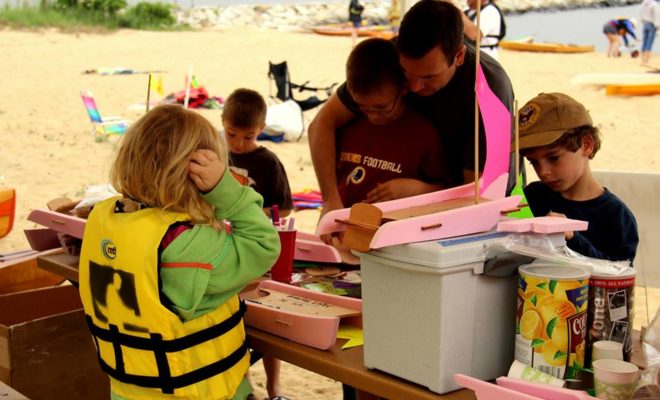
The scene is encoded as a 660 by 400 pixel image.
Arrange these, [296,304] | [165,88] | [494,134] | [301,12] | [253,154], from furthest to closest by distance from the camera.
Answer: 1. [301,12]
2. [165,88]
3. [253,154]
4. [296,304]
5. [494,134]

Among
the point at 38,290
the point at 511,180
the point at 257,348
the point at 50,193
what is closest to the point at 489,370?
the point at 257,348

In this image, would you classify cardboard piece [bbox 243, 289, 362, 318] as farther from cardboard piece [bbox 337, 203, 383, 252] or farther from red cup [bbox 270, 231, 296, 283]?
cardboard piece [bbox 337, 203, 383, 252]

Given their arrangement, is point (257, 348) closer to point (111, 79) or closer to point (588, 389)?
point (588, 389)

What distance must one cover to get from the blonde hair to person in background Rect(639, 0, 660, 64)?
1757 cm

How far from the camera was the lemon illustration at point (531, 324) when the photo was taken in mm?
1590

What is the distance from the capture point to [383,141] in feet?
9.23

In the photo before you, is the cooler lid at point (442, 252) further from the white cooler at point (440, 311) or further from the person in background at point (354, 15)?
the person in background at point (354, 15)

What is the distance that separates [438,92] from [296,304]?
92 centimetres

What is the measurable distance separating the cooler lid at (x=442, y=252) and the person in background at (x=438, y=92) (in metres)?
0.84

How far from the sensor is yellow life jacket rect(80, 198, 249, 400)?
1977 mm

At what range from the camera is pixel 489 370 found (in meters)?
1.69

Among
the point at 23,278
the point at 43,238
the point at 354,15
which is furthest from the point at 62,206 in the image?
the point at 354,15

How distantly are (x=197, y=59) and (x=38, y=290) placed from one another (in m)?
15.7

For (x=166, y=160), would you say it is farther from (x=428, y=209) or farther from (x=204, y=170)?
(x=428, y=209)
